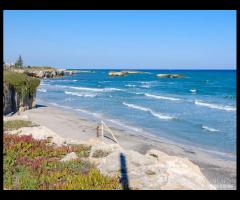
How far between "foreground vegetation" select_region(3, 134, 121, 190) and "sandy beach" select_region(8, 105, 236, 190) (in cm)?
396

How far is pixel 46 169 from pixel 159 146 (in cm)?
1025

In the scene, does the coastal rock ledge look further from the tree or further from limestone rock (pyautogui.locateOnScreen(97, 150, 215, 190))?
the tree

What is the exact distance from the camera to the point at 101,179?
8305 millimetres

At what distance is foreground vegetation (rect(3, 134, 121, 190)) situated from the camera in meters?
8.02

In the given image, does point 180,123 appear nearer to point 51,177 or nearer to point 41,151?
point 41,151

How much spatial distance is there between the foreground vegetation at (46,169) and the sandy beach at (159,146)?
3.96 m

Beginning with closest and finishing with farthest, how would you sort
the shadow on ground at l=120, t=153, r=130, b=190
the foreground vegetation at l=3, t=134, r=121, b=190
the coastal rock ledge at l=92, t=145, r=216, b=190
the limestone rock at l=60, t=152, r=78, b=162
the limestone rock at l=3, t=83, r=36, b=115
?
the foreground vegetation at l=3, t=134, r=121, b=190, the shadow on ground at l=120, t=153, r=130, b=190, the coastal rock ledge at l=92, t=145, r=216, b=190, the limestone rock at l=60, t=152, r=78, b=162, the limestone rock at l=3, t=83, r=36, b=115

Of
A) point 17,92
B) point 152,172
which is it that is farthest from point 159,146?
point 17,92

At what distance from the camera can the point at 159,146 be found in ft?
61.8

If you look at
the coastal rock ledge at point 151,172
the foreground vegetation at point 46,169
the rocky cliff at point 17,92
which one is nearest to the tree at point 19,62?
the rocky cliff at point 17,92

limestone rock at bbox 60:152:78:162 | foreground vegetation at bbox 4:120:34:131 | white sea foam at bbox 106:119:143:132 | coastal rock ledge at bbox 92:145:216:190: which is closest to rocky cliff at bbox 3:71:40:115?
foreground vegetation at bbox 4:120:34:131

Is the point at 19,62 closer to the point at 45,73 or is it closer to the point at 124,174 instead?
the point at 45,73

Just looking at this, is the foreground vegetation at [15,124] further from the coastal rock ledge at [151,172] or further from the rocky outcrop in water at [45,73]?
the rocky outcrop in water at [45,73]
